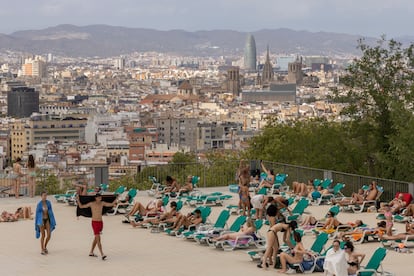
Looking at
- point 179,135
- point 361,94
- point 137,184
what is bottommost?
point 179,135

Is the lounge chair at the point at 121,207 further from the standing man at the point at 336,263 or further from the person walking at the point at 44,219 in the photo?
the standing man at the point at 336,263

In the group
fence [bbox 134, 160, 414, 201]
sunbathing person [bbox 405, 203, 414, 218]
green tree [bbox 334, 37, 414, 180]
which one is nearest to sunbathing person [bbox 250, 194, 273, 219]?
sunbathing person [bbox 405, 203, 414, 218]

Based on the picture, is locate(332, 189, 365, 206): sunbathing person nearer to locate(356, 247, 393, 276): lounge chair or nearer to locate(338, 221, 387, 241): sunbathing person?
locate(338, 221, 387, 241): sunbathing person

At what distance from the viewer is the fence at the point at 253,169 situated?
2325 centimetres

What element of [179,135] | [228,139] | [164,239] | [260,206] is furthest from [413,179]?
[179,135]

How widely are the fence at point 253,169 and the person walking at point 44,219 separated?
8.38m

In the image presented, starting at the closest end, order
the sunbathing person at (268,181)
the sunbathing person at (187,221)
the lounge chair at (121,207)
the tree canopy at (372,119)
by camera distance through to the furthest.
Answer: the sunbathing person at (187,221) < the lounge chair at (121,207) < the sunbathing person at (268,181) < the tree canopy at (372,119)

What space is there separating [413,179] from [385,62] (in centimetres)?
443

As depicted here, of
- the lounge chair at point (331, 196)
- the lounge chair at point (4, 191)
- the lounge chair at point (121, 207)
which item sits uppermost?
the lounge chair at point (331, 196)

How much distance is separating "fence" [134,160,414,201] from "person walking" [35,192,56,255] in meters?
8.38

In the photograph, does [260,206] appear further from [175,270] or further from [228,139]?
[228,139]

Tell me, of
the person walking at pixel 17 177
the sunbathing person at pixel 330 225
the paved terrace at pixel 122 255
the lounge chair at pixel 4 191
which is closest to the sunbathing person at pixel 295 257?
the paved terrace at pixel 122 255

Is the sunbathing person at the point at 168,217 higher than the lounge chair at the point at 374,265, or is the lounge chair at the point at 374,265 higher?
the lounge chair at the point at 374,265

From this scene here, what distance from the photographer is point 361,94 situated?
31.0 metres
